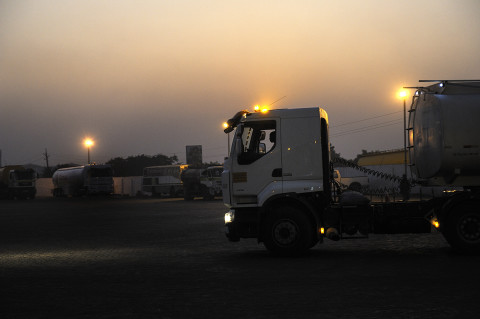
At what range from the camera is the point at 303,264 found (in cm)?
1085

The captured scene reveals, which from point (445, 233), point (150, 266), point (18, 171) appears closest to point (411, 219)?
point (445, 233)

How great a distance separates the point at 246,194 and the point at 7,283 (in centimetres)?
494

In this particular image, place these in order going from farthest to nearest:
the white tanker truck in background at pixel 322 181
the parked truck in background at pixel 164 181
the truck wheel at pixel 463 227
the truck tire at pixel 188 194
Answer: the parked truck in background at pixel 164 181, the truck tire at pixel 188 194, the white tanker truck in background at pixel 322 181, the truck wheel at pixel 463 227

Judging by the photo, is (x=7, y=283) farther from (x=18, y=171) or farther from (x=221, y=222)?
(x=18, y=171)

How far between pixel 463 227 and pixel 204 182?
36.6 meters

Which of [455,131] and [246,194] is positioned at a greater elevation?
[455,131]

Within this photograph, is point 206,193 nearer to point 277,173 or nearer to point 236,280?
point 277,173

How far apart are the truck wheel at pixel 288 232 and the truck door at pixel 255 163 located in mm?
513

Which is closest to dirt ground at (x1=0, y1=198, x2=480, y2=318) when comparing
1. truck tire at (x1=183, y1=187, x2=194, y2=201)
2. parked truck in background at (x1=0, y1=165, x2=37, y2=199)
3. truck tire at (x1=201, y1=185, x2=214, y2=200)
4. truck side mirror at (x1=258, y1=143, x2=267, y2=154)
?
truck side mirror at (x1=258, y1=143, x2=267, y2=154)

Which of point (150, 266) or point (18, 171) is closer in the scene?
point (150, 266)

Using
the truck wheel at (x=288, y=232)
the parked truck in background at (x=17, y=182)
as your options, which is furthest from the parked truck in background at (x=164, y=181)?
the truck wheel at (x=288, y=232)

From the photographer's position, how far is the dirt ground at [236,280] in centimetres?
709

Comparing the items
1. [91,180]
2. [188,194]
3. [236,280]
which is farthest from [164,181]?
[236,280]

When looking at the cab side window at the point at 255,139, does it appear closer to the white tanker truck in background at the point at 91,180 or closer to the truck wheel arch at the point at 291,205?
the truck wheel arch at the point at 291,205
